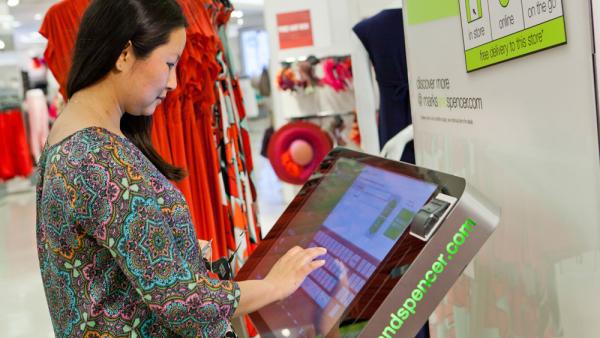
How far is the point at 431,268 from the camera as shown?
1.01 metres

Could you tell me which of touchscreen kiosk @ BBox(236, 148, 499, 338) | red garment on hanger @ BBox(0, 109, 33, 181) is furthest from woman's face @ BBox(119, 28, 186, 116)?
red garment on hanger @ BBox(0, 109, 33, 181)

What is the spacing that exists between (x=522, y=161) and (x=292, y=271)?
1.60ft

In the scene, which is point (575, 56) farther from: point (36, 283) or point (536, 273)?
point (36, 283)

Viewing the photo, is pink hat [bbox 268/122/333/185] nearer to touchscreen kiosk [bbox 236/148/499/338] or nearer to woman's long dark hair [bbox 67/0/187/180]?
touchscreen kiosk [bbox 236/148/499/338]

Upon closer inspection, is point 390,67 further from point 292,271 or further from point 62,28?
point 292,271

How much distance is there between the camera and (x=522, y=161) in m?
1.39

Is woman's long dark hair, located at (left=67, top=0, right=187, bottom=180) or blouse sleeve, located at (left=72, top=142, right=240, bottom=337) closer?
blouse sleeve, located at (left=72, top=142, right=240, bottom=337)

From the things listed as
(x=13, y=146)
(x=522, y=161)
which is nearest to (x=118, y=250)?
(x=522, y=161)

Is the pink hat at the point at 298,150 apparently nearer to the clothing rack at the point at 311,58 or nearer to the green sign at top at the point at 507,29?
the clothing rack at the point at 311,58

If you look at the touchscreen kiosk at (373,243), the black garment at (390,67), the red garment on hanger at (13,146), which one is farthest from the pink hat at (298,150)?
the red garment on hanger at (13,146)

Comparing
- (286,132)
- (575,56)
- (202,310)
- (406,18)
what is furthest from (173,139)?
(286,132)

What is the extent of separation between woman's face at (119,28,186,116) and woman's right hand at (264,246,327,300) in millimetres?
436

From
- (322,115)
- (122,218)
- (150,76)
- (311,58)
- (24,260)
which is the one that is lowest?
(24,260)

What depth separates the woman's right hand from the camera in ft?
4.34
